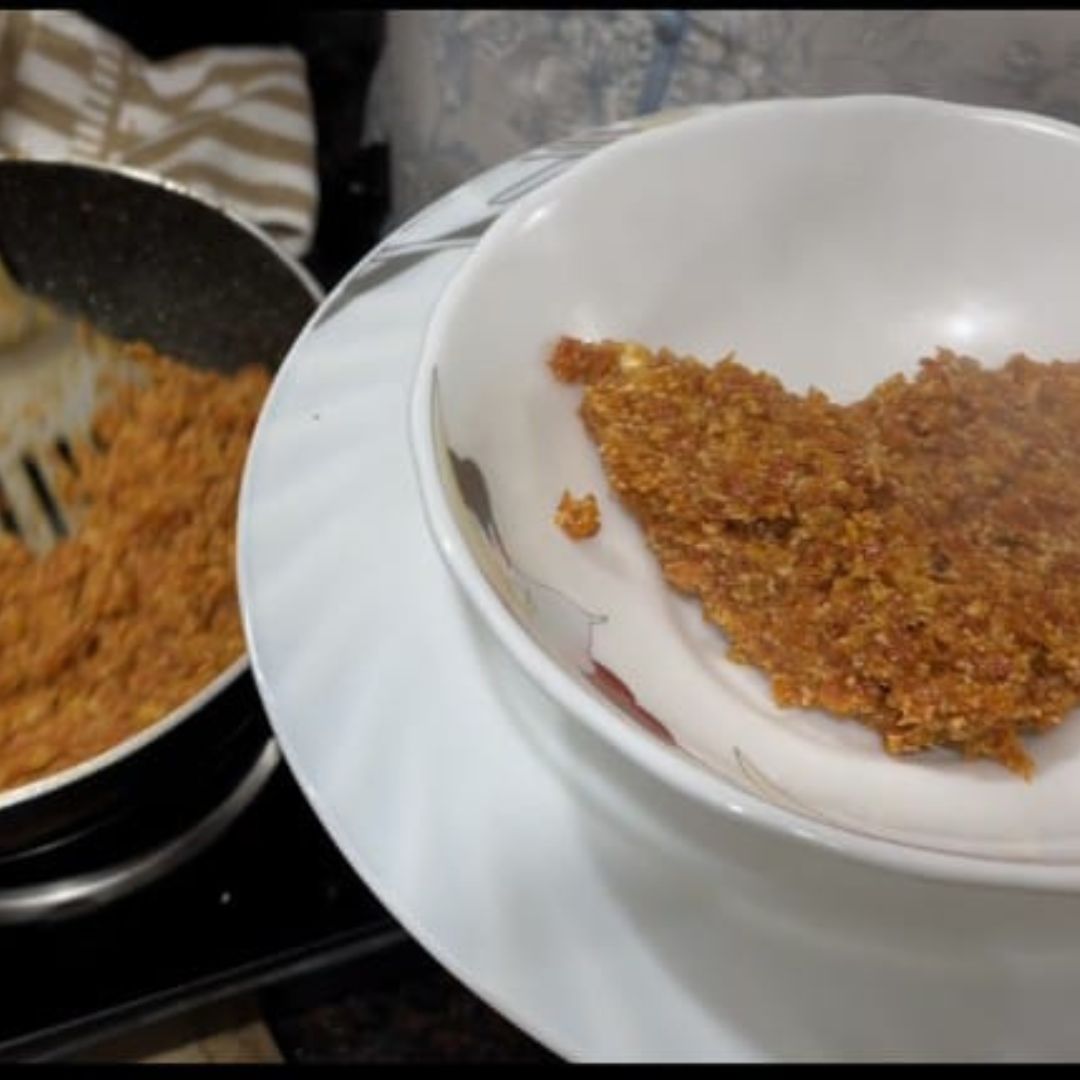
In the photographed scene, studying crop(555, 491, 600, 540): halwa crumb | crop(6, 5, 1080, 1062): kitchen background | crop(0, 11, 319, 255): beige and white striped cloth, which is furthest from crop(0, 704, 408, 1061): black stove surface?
crop(0, 11, 319, 255): beige and white striped cloth

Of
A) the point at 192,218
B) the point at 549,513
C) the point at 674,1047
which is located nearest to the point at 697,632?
the point at 549,513

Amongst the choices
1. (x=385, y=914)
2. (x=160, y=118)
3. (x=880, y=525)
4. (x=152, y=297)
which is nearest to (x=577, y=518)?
(x=880, y=525)

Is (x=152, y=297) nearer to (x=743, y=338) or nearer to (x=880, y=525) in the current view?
(x=743, y=338)

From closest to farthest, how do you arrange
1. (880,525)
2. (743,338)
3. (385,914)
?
(880,525)
(743,338)
(385,914)

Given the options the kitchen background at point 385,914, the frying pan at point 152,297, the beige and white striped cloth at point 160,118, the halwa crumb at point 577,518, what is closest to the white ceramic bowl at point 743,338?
the halwa crumb at point 577,518

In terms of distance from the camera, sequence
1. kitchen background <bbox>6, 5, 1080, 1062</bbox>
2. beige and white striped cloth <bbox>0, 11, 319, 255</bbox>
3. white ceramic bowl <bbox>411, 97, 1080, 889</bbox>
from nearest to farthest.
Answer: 1. white ceramic bowl <bbox>411, 97, 1080, 889</bbox>
2. kitchen background <bbox>6, 5, 1080, 1062</bbox>
3. beige and white striped cloth <bbox>0, 11, 319, 255</bbox>

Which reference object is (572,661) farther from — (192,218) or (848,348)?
(192,218)

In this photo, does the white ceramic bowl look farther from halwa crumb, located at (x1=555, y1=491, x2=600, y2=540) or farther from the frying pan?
the frying pan
